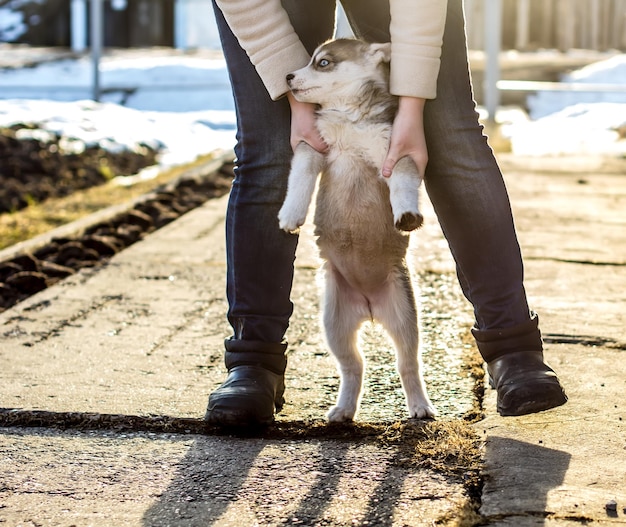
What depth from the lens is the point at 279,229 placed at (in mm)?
2594

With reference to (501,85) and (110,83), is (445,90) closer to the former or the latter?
(501,85)

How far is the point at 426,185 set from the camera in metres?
2.61

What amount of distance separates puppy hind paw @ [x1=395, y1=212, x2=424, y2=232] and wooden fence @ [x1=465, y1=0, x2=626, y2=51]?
630 inches

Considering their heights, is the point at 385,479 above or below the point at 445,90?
below

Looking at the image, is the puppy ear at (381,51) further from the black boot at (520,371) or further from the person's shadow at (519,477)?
the person's shadow at (519,477)

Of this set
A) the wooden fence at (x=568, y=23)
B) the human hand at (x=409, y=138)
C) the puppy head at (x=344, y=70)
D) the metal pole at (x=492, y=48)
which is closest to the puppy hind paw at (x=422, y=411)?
the human hand at (x=409, y=138)

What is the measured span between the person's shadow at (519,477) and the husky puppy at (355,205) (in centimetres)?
38

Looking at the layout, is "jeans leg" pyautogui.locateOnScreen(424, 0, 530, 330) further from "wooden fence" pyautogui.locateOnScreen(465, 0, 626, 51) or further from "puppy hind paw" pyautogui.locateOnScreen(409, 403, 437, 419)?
"wooden fence" pyautogui.locateOnScreen(465, 0, 626, 51)

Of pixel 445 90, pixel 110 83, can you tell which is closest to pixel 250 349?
pixel 445 90

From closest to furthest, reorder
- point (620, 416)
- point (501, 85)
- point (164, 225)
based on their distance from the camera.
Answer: point (620, 416)
point (164, 225)
point (501, 85)

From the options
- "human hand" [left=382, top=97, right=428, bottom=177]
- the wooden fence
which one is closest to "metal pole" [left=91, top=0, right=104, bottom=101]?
"human hand" [left=382, top=97, right=428, bottom=177]

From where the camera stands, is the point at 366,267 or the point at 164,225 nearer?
the point at 366,267

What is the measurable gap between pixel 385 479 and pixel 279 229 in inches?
30.4

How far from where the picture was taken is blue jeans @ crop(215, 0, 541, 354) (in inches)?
98.0
